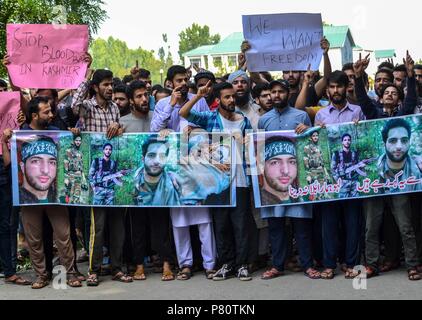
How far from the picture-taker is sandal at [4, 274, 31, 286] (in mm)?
8008

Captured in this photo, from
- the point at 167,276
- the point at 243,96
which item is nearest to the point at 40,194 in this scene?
the point at 167,276

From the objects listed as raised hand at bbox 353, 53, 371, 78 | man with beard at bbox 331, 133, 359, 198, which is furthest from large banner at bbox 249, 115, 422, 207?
raised hand at bbox 353, 53, 371, 78

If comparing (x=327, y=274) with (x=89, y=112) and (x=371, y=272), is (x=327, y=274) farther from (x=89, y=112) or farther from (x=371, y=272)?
(x=89, y=112)

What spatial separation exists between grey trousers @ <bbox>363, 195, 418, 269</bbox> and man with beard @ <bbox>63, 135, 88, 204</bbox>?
10.0 feet

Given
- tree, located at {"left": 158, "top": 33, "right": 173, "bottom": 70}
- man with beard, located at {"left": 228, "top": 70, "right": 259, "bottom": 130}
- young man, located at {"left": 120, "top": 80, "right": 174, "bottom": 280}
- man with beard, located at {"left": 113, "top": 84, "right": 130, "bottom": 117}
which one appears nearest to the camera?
young man, located at {"left": 120, "top": 80, "right": 174, "bottom": 280}

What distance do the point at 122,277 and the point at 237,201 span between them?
1.49 metres

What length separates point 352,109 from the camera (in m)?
7.84

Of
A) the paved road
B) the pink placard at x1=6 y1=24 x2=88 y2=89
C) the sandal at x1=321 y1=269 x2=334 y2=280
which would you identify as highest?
the pink placard at x1=6 y1=24 x2=88 y2=89

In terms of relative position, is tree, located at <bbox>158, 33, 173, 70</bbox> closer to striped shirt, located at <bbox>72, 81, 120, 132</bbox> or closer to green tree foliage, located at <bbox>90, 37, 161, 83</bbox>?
green tree foliage, located at <bbox>90, 37, 161, 83</bbox>

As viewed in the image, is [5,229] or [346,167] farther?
[5,229]

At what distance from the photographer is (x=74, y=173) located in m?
8.06

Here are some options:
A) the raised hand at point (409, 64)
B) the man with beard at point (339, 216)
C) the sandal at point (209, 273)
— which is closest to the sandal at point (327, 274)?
the man with beard at point (339, 216)

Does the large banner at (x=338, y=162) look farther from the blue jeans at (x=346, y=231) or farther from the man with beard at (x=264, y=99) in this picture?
the man with beard at (x=264, y=99)

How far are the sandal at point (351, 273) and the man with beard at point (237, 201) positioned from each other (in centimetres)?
106
